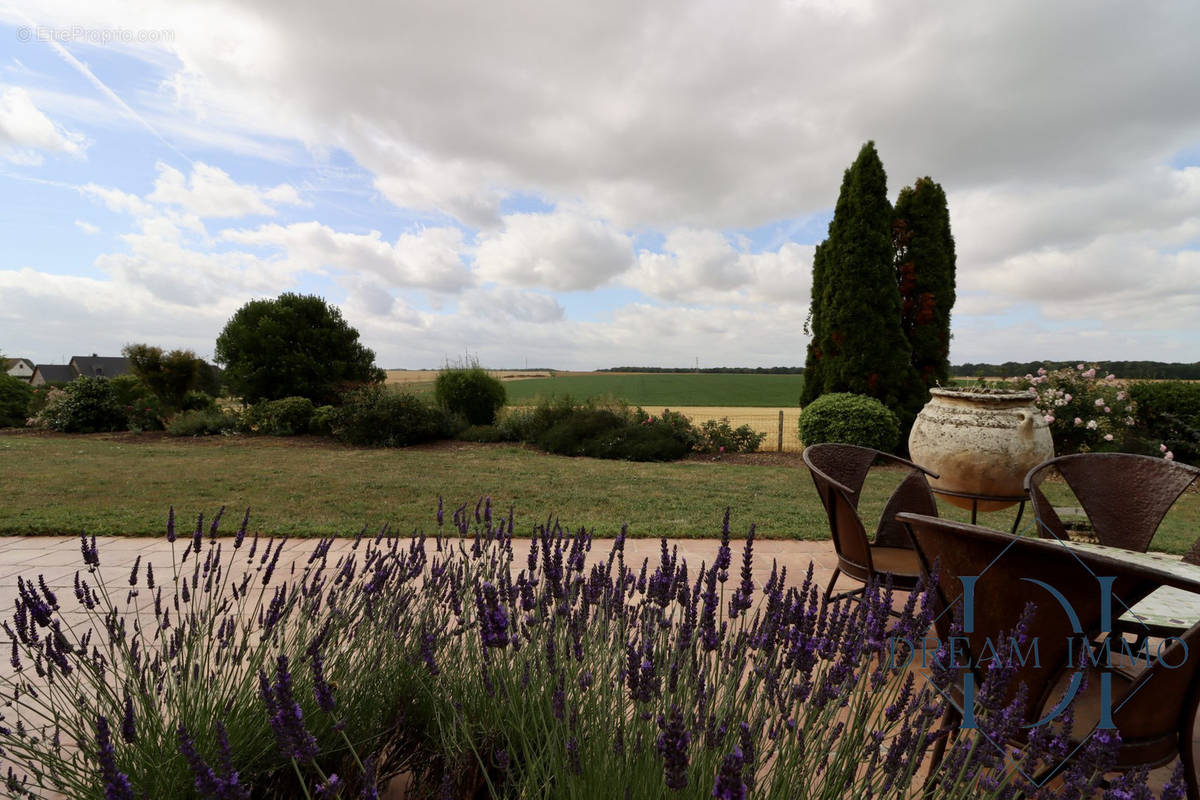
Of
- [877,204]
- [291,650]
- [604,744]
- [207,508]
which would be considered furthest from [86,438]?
[877,204]

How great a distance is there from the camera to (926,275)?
1076 centimetres

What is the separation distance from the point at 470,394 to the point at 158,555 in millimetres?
9756

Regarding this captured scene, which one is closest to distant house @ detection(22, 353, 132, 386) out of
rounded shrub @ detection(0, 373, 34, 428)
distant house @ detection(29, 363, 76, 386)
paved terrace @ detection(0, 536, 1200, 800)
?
distant house @ detection(29, 363, 76, 386)

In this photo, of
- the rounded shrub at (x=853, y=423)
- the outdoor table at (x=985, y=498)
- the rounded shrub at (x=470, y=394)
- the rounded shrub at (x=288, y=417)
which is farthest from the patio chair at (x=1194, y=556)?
the rounded shrub at (x=288, y=417)

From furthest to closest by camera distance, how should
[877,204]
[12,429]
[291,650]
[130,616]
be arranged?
[12,429]
[877,204]
[130,616]
[291,650]

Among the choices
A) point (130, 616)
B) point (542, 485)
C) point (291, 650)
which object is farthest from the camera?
point (542, 485)

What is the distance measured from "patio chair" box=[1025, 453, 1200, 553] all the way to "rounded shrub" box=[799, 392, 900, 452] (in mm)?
6363

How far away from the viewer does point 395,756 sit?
1.67 meters

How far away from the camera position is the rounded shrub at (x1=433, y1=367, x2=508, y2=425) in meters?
14.0

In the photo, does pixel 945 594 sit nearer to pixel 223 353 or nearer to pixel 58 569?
pixel 58 569

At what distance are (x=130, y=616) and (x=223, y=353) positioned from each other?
547 inches

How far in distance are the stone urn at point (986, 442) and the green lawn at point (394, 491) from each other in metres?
1.24

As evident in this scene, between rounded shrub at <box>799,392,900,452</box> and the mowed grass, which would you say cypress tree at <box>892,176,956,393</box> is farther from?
the mowed grass

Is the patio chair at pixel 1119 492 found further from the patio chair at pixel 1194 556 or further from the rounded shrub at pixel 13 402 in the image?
the rounded shrub at pixel 13 402
